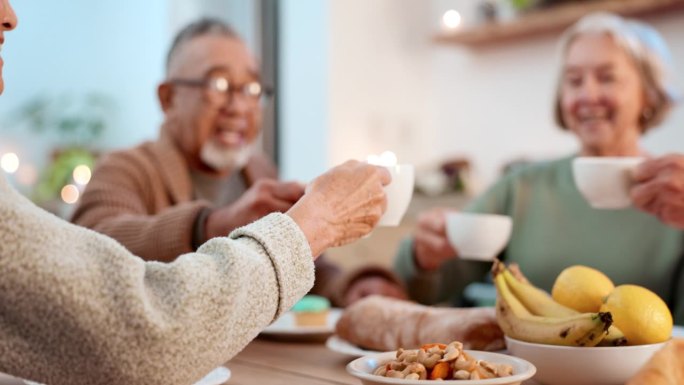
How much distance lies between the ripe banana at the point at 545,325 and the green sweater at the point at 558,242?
0.83 m

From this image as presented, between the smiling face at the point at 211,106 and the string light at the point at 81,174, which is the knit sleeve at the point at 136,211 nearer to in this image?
the smiling face at the point at 211,106

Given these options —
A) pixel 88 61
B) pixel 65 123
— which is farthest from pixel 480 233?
pixel 88 61

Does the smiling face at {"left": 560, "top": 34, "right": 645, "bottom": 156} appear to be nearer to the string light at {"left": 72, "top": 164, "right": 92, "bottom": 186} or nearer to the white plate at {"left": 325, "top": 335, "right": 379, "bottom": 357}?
the white plate at {"left": 325, "top": 335, "right": 379, "bottom": 357}

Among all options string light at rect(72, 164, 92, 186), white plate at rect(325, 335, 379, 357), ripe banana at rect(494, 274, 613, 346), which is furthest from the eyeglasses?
string light at rect(72, 164, 92, 186)

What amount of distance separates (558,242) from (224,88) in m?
0.90

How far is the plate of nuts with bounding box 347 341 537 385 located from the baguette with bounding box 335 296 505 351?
8.2 inches

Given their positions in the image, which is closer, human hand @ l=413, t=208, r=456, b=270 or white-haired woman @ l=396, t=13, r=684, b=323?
human hand @ l=413, t=208, r=456, b=270

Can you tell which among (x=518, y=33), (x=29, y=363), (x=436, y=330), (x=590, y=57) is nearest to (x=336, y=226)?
(x=436, y=330)

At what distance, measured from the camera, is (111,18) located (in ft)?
15.1

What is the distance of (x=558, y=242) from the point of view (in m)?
1.87

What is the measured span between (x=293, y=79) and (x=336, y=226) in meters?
2.86

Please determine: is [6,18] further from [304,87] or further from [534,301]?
[304,87]

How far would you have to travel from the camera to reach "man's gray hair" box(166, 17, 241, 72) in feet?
6.62

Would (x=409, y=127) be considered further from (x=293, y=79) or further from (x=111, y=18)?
(x=111, y=18)
